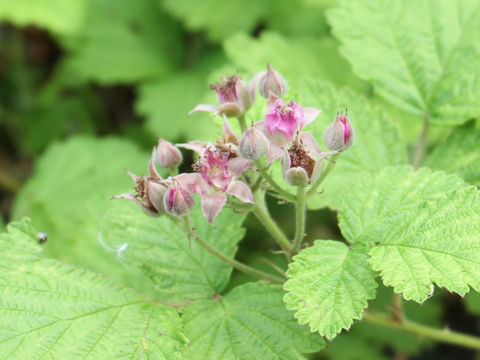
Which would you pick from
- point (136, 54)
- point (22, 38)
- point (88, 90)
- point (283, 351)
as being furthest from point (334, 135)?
point (22, 38)

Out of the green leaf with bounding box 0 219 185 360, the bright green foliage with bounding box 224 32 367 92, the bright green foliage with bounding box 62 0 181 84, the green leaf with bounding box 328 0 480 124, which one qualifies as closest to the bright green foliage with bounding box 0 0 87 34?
the bright green foliage with bounding box 62 0 181 84

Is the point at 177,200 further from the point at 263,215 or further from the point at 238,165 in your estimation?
the point at 263,215

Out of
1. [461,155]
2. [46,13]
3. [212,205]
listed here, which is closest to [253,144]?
[212,205]

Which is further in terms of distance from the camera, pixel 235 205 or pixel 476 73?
pixel 476 73

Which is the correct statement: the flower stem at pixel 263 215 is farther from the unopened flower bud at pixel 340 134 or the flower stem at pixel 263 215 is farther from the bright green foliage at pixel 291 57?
the bright green foliage at pixel 291 57

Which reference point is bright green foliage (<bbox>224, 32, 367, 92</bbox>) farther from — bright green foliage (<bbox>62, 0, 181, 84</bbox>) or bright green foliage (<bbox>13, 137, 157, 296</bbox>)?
bright green foliage (<bbox>62, 0, 181, 84</bbox>)

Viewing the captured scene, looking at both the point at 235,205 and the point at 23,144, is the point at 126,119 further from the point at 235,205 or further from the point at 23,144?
the point at 235,205

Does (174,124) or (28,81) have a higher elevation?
(28,81)
